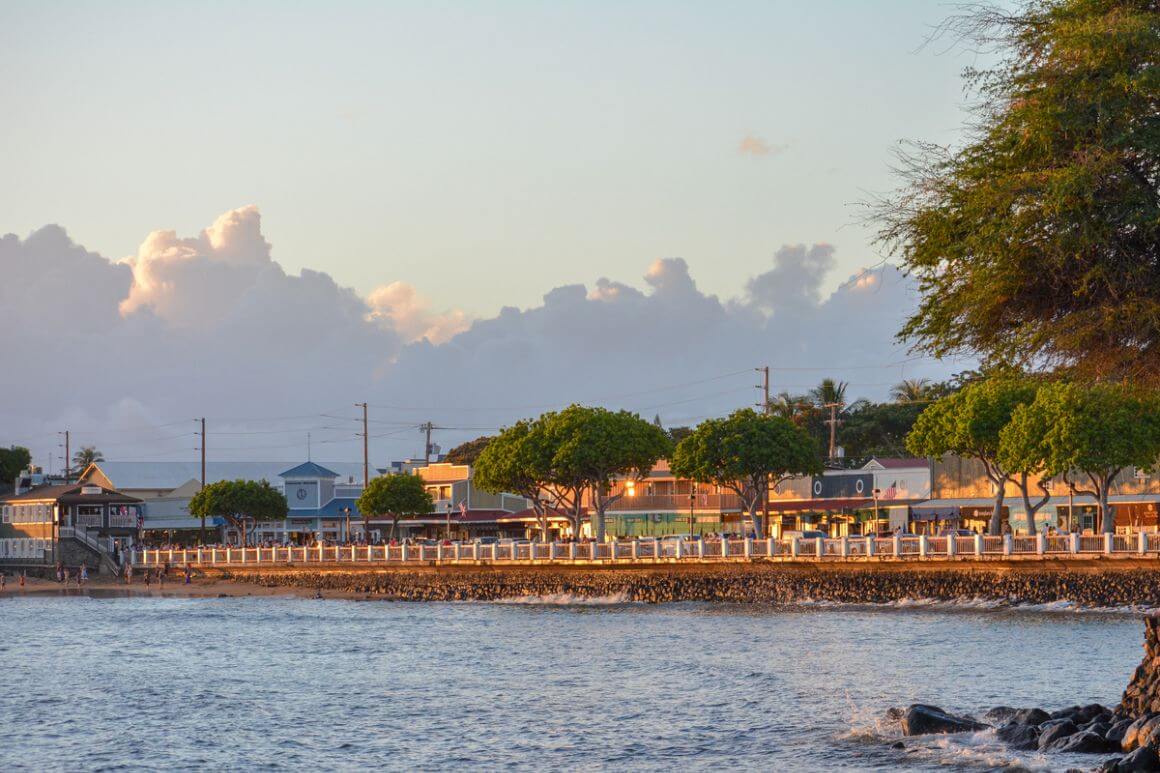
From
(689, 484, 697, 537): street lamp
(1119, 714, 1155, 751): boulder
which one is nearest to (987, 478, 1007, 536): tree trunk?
(689, 484, 697, 537): street lamp

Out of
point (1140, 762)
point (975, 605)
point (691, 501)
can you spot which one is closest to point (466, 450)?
point (691, 501)

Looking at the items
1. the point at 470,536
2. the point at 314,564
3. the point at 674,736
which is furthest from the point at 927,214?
the point at 470,536

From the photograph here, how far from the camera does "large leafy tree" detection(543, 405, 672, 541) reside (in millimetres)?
81312

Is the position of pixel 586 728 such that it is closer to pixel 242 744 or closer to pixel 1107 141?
pixel 242 744

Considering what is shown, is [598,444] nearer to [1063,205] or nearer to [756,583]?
[756,583]

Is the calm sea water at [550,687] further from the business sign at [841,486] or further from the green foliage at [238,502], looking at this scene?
the green foliage at [238,502]

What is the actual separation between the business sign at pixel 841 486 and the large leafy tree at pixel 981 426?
13436 millimetres

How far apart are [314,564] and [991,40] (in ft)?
251

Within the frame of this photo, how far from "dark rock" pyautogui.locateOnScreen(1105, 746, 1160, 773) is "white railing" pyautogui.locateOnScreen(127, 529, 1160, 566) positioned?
117 ft

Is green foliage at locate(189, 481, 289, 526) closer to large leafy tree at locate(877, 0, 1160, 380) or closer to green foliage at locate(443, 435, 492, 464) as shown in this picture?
green foliage at locate(443, 435, 492, 464)

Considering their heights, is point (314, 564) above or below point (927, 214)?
below

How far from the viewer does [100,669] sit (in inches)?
1705

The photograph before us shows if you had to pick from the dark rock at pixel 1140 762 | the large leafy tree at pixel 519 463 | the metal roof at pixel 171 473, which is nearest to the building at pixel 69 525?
the metal roof at pixel 171 473

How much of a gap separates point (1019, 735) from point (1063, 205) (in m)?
11.0
